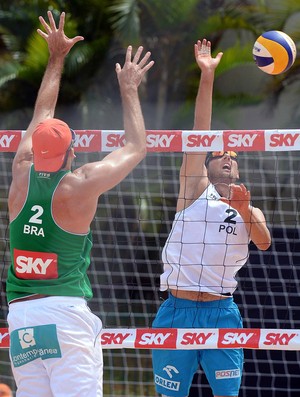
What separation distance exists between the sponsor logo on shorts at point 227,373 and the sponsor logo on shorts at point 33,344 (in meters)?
1.63

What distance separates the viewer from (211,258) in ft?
20.6

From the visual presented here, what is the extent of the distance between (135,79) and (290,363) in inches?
136

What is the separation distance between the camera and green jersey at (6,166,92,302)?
4.96 metres

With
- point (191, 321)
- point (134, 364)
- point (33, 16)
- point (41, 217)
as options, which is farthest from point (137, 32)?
point (41, 217)

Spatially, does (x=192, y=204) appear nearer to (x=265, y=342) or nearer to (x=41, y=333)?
(x=265, y=342)

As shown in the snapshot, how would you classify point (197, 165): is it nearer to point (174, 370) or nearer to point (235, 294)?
point (174, 370)

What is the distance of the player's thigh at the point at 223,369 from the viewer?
607cm

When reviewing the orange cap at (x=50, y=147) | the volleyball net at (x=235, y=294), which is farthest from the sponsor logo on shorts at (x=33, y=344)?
the volleyball net at (x=235, y=294)

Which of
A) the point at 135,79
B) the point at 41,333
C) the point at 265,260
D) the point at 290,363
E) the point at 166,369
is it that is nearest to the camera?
the point at 41,333

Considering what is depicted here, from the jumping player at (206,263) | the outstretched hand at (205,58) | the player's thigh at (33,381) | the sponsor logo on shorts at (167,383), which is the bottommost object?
the sponsor logo on shorts at (167,383)

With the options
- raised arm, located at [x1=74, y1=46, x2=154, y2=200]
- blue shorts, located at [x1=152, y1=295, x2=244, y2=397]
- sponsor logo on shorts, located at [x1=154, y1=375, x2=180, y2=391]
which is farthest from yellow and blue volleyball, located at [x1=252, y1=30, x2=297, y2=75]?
sponsor logo on shorts, located at [x1=154, y1=375, x2=180, y2=391]

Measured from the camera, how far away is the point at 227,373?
6109 mm

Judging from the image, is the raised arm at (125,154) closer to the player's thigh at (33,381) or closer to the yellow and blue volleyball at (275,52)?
the player's thigh at (33,381)

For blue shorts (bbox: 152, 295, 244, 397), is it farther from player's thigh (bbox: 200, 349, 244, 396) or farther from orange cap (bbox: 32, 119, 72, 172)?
orange cap (bbox: 32, 119, 72, 172)
